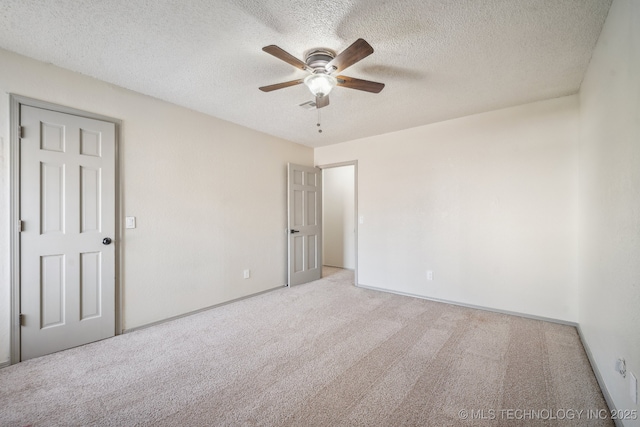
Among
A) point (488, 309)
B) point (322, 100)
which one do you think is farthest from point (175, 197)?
point (488, 309)

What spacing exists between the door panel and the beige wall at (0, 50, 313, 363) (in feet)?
0.38

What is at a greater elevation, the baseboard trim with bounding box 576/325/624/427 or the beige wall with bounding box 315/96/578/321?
the beige wall with bounding box 315/96/578/321

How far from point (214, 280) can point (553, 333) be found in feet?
12.4

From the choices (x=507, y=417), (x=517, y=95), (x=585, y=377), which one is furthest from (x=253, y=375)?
(x=517, y=95)

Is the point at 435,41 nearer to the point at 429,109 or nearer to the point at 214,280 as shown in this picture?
the point at 429,109

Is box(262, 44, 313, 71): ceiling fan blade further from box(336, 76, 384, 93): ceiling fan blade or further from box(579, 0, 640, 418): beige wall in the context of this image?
box(579, 0, 640, 418): beige wall

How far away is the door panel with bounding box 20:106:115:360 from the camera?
2176 mm

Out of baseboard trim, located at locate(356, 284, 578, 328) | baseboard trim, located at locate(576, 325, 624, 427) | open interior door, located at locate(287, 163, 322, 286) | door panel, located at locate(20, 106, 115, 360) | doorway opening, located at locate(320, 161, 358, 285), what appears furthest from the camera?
doorway opening, located at locate(320, 161, 358, 285)

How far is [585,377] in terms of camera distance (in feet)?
6.28

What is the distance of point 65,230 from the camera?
234cm

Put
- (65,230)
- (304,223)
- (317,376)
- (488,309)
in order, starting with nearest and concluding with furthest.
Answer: (317,376) → (65,230) → (488,309) → (304,223)

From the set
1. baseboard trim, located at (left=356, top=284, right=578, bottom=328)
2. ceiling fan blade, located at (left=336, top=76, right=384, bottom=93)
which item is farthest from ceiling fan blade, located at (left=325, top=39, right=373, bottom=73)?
baseboard trim, located at (left=356, top=284, right=578, bottom=328)

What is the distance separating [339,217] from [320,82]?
4.21 meters

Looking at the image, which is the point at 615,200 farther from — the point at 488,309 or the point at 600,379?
the point at 488,309
